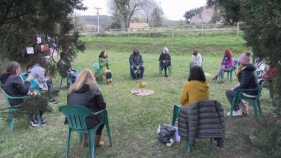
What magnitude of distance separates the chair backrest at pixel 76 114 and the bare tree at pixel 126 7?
40.3 m

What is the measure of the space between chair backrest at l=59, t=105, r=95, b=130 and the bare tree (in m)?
40.3

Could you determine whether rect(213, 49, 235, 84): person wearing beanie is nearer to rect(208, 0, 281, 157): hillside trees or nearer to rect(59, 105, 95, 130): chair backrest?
rect(59, 105, 95, 130): chair backrest

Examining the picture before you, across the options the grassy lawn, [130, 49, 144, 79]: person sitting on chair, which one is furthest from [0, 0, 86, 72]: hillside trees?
[130, 49, 144, 79]: person sitting on chair

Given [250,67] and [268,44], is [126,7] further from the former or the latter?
[268,44]

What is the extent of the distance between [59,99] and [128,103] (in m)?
1.92

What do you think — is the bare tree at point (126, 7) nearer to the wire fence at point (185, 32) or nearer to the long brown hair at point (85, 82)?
the wire fence at point (185, 32)

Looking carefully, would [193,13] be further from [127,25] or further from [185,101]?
[185,101]

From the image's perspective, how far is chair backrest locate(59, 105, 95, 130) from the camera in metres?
3.21

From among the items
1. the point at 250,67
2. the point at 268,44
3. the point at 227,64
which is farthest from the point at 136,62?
the point at 268,44

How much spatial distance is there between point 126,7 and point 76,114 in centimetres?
4199

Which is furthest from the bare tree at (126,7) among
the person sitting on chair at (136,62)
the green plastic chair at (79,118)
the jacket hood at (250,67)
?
the green plastic chair at (79,118)

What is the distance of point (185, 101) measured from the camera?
359 cm

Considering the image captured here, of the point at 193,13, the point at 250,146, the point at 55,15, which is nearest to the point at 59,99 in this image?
the point at 55,15

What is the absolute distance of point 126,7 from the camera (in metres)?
43.3
